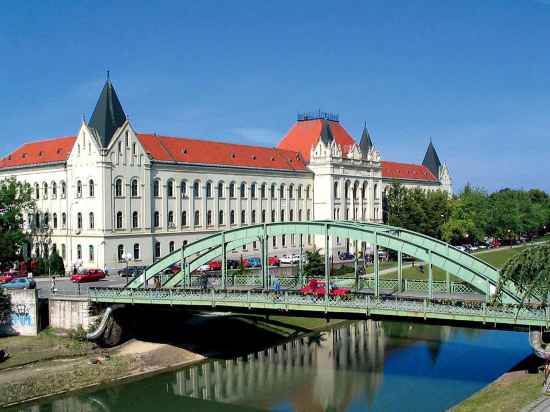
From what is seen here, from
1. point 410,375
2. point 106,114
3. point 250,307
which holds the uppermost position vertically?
point 106,114

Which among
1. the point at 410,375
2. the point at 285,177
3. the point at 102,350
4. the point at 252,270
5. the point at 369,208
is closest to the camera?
the point at 410,375

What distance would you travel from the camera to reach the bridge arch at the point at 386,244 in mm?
31344

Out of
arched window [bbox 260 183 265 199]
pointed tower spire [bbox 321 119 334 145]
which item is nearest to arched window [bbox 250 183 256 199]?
arched window [bbox 260 183 265 199]

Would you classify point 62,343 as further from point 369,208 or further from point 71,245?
point 369,208

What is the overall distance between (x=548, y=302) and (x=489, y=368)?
10.1m

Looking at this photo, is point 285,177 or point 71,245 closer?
point 71,245

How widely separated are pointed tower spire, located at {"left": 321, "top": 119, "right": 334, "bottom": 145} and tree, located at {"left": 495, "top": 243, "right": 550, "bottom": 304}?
61234mm

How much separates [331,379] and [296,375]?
81.1 inches

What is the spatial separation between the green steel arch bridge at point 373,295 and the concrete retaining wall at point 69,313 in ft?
4.59

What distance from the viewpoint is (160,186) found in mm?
68062

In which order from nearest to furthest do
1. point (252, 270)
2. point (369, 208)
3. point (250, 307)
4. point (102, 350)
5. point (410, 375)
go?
point (250, 307) < point (410, 375) < point (102, 350) < point (252, 270) < point (369, 208)

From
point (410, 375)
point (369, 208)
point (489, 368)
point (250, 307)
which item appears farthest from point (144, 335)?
point (369, 208)

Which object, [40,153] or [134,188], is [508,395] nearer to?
[134,188]

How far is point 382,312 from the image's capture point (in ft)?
100
